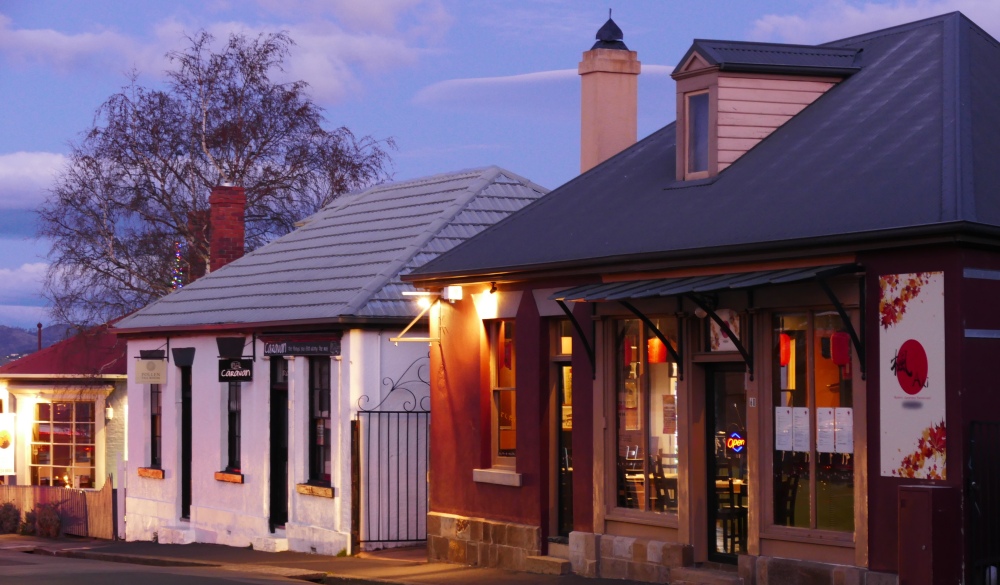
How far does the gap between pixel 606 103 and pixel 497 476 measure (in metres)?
5.88

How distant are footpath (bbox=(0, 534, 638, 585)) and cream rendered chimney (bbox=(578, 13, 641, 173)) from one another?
237 inches

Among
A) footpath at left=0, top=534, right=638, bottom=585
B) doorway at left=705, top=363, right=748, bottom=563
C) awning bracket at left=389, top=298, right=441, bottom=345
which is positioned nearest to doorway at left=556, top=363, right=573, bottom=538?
footpath at left=0, top=534, right=638, bottom=585

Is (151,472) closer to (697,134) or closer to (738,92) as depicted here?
(697,134)

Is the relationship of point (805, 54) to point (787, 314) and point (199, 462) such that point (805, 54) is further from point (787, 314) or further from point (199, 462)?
point (199, 462)

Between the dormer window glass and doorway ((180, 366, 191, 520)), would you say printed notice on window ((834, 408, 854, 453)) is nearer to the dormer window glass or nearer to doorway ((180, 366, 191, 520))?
the dormer window glass

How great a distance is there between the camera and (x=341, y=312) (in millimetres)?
19047

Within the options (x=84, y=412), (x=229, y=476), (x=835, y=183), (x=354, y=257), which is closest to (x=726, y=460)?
(x=835, y=183)

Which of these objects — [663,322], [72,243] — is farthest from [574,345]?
[72,243]

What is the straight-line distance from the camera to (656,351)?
14.6 metres

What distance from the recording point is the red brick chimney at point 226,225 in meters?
27.1

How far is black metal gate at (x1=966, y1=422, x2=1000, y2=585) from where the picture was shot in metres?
11.2

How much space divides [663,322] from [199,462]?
1126cm

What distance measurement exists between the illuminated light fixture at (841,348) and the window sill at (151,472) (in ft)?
49.5

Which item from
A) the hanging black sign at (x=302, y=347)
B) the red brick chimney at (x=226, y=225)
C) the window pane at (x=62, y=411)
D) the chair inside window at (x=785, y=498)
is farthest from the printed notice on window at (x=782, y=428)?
the window pane at (x=62, y=411)
